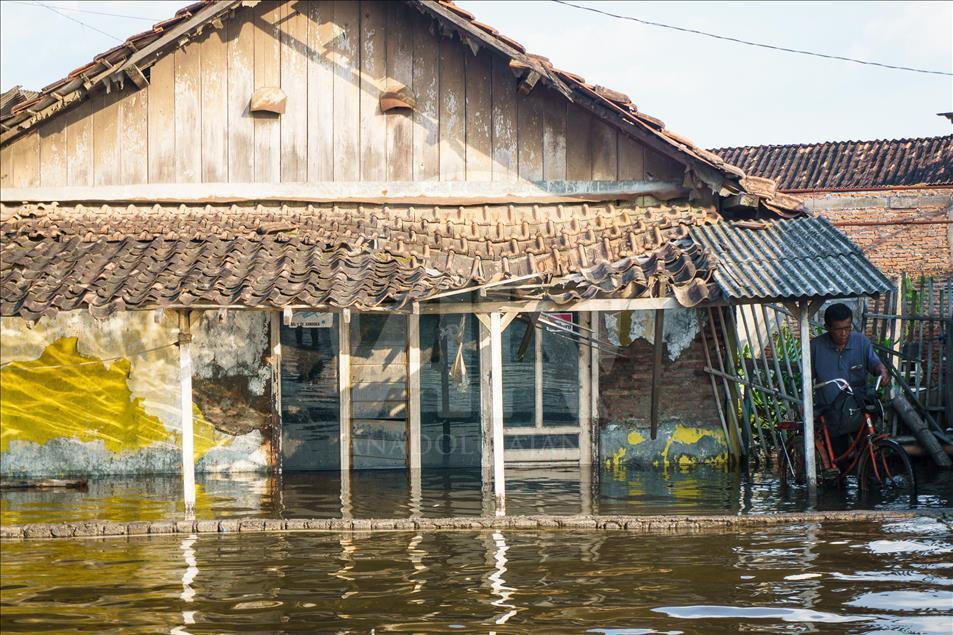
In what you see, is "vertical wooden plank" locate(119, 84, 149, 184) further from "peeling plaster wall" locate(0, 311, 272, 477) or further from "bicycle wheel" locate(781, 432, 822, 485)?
"bicycle wheel" locate(781, 432, 822, 485)

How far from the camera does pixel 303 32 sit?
14180 mm

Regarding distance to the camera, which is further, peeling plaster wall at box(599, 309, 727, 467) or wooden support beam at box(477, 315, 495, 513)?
peeling plaster wall at box(599, 309, 727, 467)

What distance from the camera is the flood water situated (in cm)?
711

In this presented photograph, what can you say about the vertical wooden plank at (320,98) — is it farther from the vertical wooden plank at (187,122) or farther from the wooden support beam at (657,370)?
the wooden support beam at (657,370)

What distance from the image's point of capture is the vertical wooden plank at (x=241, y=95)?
14047 millimetres

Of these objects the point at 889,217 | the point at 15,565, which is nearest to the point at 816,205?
the point at 889,217

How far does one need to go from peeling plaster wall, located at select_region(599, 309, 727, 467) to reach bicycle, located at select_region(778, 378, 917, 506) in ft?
5.02

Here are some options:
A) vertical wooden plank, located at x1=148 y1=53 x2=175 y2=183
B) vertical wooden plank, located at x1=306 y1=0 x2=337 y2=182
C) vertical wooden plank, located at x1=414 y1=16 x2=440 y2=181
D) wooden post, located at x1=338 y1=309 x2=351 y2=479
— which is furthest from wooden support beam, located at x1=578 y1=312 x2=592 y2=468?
vertical wooden plank, located at x1=148 y1=53 x2=175 y2=183

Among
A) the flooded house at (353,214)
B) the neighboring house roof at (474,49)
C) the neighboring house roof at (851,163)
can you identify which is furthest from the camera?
the neighboring house roof at (851,163)

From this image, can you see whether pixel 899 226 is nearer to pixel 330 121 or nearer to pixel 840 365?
pixel 840 365

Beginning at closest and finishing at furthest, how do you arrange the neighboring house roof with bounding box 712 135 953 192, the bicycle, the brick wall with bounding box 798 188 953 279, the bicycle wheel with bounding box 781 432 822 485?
the bicycle, the bicycle wheel with bounding box 781 432 822 485, the brick wall with bounding box 798 188 953 279, the neighboring house roof with bounding box 712 135 953 192

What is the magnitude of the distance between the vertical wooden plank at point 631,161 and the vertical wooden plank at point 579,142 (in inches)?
15.3

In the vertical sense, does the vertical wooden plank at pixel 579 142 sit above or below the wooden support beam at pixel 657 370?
above

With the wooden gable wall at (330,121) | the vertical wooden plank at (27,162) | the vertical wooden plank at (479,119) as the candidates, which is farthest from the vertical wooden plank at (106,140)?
the vertical wooden plank at (479,119)
